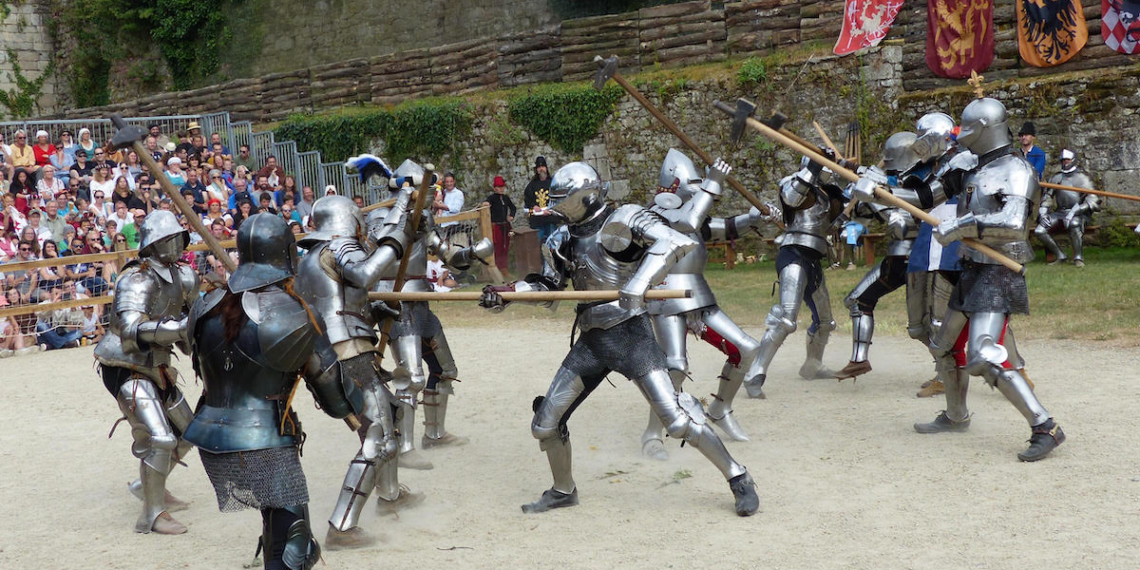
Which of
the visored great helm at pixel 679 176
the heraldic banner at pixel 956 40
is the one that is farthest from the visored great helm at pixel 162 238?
the heraldic banner at pixel 956 40

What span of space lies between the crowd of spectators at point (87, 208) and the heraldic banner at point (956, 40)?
887 cm

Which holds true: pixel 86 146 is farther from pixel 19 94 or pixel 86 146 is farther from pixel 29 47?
pixel 29 47

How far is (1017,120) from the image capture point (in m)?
14.3

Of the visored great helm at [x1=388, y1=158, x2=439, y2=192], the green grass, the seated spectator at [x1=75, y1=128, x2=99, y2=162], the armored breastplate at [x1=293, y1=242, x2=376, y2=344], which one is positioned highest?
the visored great helm at [x1=388, y1=158, x2=439, y2=192]

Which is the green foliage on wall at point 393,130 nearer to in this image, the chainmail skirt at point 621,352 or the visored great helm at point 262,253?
the chainmail skirt at point 621,352

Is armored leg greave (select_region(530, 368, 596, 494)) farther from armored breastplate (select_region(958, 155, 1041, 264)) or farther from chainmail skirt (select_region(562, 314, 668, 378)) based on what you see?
armored breastplate (select_region(958, 155, 1041, 264))

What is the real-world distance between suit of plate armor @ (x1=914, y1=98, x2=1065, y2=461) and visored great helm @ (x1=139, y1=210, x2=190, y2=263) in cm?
391

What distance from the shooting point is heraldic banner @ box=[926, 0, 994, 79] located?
14789mm

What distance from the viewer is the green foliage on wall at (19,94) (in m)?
28.2

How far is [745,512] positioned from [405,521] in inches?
64.2

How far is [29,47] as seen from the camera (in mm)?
28766

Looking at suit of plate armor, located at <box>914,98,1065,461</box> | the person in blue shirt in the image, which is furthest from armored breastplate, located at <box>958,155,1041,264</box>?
the person in blue shirt

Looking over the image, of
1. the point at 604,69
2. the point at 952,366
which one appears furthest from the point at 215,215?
the point at 952,366

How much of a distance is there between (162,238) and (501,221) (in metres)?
10.9
